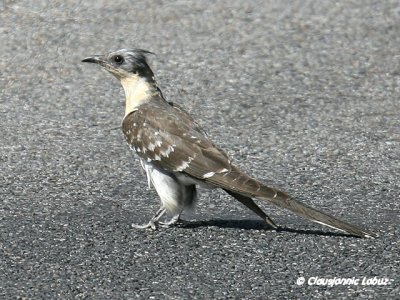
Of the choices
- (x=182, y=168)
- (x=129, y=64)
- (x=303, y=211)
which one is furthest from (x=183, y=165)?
(x=129, y=64)

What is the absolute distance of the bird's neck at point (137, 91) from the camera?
797 centimetres

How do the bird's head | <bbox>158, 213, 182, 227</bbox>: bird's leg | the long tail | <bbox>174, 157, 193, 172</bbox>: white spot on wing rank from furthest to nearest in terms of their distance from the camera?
1. the bird's head
2. <bbox>158, 213, 182, 227</bbox>: bird's leg
3. <bbox>174, 157, 193, 172</bbox>: white spot on wing
4. the long tail

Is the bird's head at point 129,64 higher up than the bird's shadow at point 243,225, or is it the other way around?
the bird's head at point 129,64

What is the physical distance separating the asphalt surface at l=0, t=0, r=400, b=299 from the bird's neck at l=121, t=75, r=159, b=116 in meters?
0.67

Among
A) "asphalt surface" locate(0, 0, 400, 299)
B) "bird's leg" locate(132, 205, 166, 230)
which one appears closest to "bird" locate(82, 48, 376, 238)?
"bird's leg" locate(132, 205, 166, 230)

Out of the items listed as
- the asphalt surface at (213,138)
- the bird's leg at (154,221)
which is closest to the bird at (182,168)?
the bird's leg at (154,221)

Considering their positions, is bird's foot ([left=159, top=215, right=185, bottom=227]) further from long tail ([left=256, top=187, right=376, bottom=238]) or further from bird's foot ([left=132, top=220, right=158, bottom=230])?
long tail ([left=256, top=187, right=376, bottom=238])

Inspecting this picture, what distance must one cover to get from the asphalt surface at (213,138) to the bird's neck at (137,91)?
2.18ft

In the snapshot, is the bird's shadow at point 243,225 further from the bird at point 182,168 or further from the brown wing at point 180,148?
the brown wing at point 180,148

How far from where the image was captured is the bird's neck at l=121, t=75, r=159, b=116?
7973 millimetres

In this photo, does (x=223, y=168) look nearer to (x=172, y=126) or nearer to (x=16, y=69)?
(x=172, y=126)

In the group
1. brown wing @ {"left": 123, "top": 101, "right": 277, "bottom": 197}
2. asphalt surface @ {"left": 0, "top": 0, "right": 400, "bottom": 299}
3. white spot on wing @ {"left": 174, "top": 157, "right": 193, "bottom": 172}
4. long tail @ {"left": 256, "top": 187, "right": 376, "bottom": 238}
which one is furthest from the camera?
white spot on wing @ {"left": 174, "top": 157, "right": 193, "bottom": 172}

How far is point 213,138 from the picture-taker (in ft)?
30.6

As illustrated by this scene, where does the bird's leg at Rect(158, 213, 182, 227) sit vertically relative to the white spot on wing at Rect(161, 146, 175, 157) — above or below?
below
